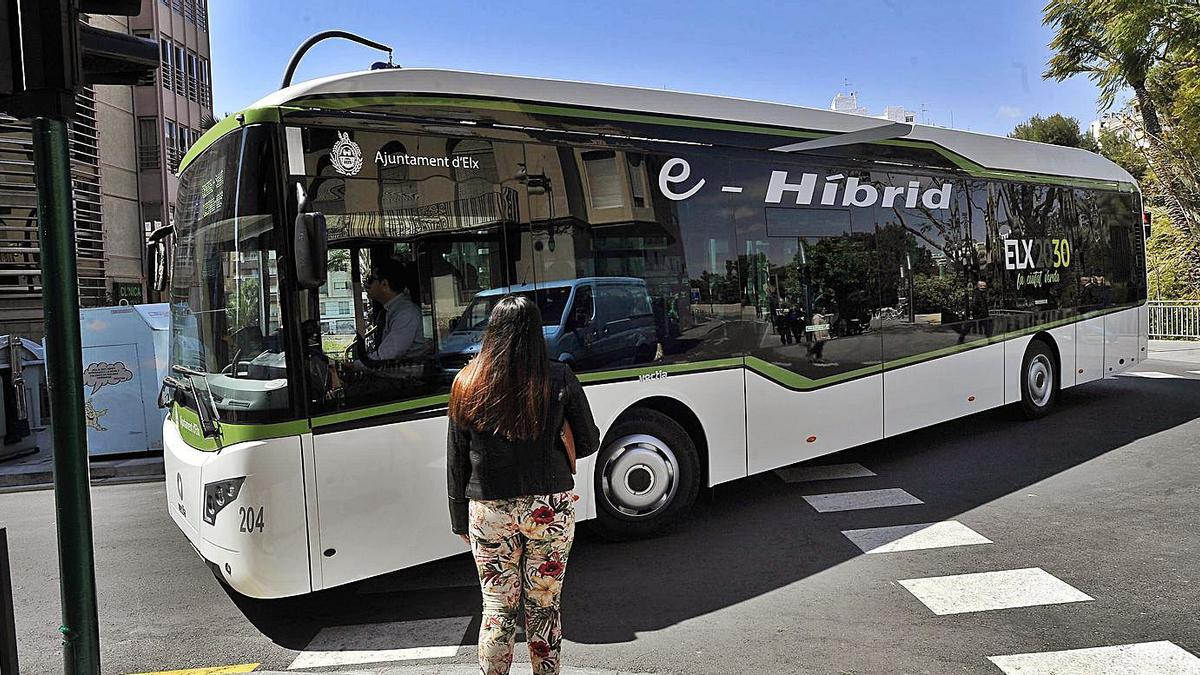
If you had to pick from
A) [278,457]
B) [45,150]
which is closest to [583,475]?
[278,457]

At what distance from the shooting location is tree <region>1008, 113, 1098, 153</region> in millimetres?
47956

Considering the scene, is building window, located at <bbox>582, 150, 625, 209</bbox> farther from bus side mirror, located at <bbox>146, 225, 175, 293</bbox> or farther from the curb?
the curb

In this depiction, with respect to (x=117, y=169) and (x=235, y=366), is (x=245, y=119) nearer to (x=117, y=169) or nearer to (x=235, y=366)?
(x=235, y=366)

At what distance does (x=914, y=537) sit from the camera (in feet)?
22.3

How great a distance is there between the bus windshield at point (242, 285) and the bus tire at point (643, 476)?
2.47 m

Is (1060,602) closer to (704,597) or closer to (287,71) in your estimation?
(704,597)

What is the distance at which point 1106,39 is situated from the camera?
25.9 meters

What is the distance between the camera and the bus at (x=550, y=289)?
5039 mm

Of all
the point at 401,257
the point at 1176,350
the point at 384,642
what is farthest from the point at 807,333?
the point at 1176,350

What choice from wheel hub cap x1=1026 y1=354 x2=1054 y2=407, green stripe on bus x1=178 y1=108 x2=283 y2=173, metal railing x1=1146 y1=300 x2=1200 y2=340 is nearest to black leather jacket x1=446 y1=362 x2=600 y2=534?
green stripe on bus x1=178 y1=108 x2=283 y2=173

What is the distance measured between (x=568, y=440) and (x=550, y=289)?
85.2 inches

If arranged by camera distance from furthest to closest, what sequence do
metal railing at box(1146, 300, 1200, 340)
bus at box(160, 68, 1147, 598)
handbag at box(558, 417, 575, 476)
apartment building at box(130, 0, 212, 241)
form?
1. apartment building at box(130, 0, 212, 241)
2. metal railing at box(1146, 300, 1200, 340)
3. bus at box(160, 68, 1147, 598)
4. handbag at box(558, 417, 575, 476)

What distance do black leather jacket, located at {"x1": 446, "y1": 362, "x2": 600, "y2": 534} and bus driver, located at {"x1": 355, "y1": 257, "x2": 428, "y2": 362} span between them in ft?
4.78

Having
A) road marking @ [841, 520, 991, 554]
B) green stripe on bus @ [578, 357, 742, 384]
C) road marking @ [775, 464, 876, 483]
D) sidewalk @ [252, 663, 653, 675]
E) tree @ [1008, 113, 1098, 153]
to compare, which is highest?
tree @ [1008, 113, 1098, 153]
